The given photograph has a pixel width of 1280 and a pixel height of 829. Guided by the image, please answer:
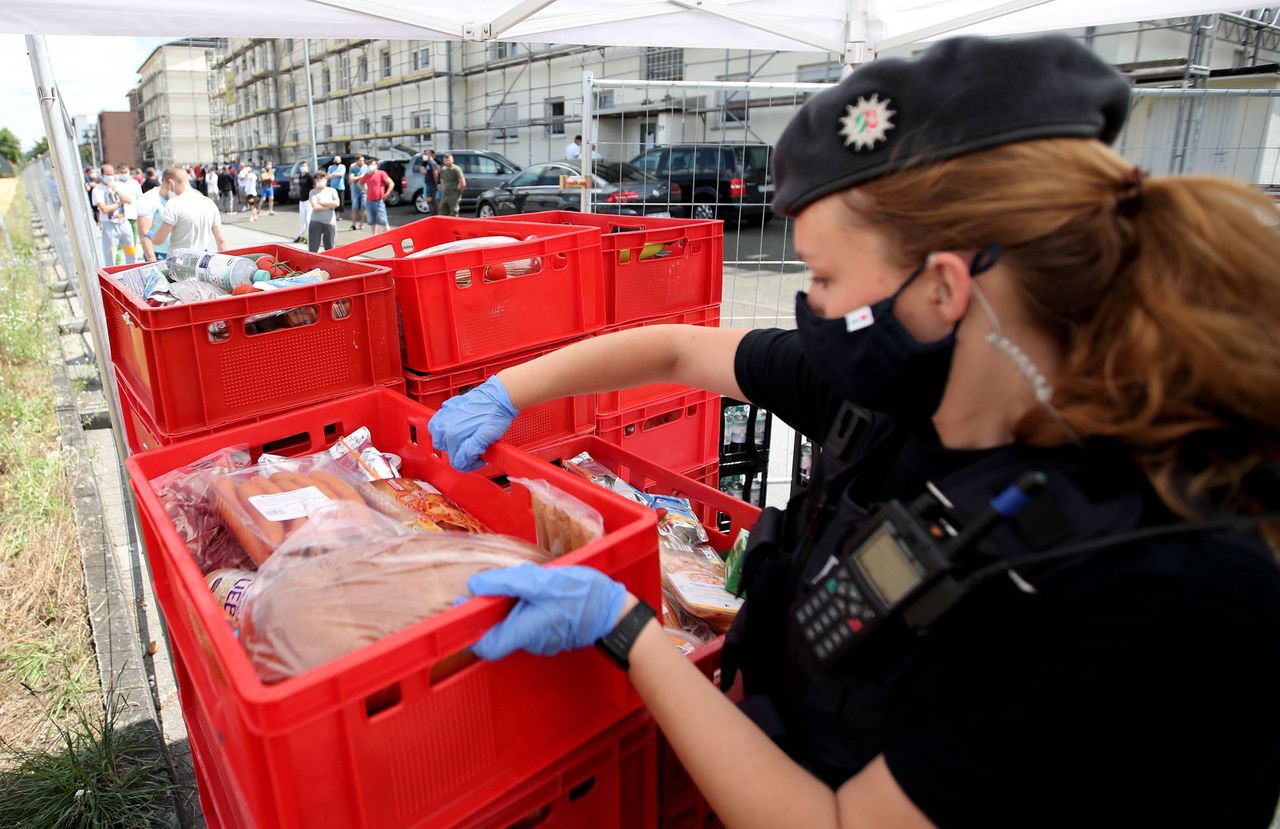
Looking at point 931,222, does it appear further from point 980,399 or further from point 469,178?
point 469,178

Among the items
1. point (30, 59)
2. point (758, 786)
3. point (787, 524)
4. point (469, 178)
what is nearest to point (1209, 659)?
point (758, 786)

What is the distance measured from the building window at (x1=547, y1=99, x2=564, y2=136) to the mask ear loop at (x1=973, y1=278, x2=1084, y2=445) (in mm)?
27389

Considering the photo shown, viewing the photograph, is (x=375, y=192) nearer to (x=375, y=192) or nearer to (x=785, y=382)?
(x=375, y=192)

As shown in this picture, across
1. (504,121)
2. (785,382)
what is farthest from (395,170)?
(785,382)

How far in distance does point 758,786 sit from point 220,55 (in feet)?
254

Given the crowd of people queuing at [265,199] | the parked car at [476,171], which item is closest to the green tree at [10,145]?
the crowd of people queuing at [265,199]

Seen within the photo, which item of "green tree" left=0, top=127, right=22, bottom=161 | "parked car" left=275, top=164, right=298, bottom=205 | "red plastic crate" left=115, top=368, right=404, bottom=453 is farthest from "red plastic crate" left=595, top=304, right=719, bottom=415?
"green tree" left=0, top=127, right=22, bottom=161

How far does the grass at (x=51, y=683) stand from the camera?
2.39 m

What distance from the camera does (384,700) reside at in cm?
110

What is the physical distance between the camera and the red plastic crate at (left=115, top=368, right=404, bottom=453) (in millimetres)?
2004

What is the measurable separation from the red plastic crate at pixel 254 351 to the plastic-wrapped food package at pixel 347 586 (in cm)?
82

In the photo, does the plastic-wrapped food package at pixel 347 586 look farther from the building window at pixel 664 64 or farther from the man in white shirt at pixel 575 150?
the building window at pixel 664 64

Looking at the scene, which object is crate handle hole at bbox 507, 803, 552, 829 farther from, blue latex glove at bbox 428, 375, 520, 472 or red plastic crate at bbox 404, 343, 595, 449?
red plastic crate at bbox 404, 343, 595, 449

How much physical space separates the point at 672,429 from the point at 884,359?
6.73 feet
